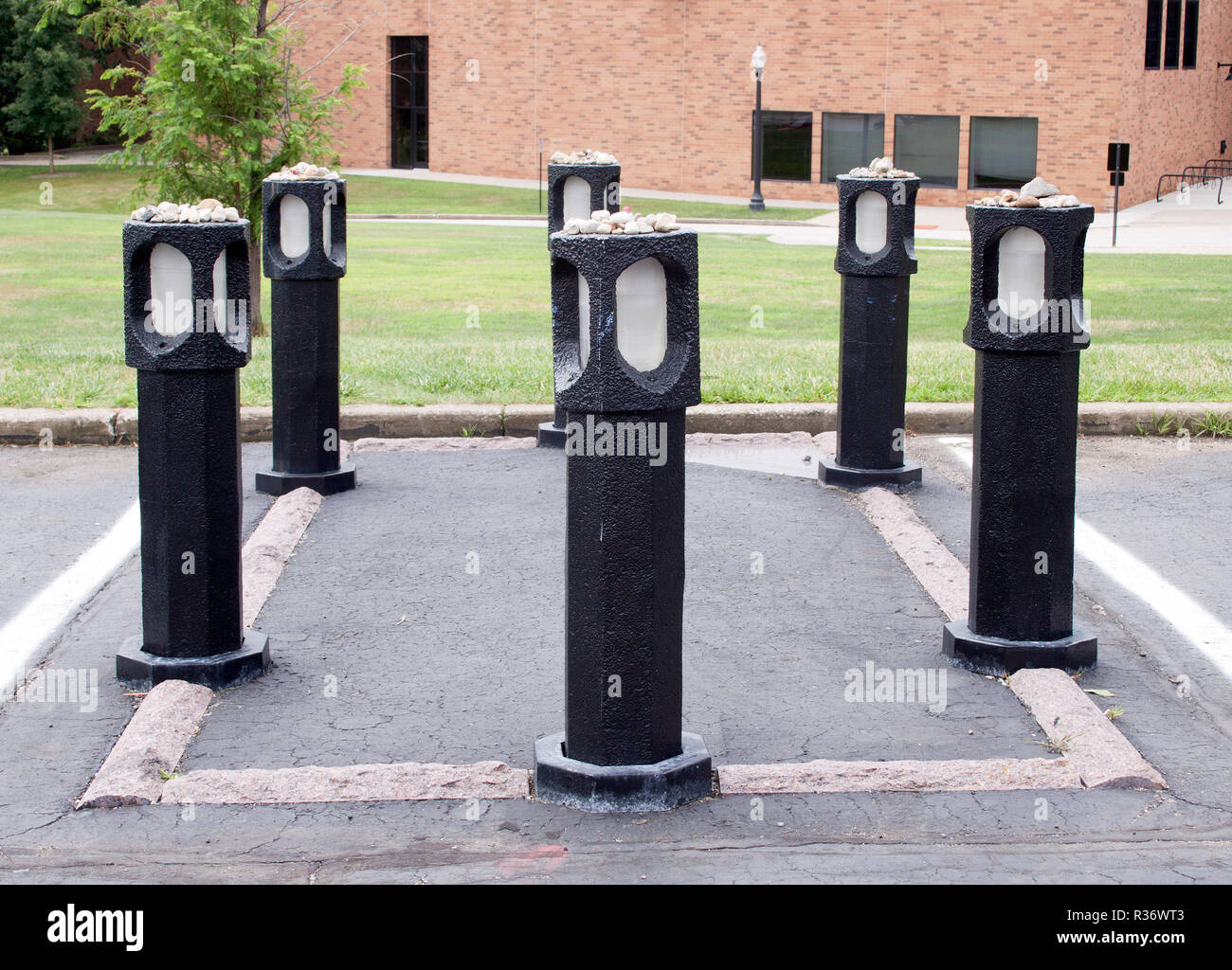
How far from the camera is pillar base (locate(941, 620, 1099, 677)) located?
5508 mm

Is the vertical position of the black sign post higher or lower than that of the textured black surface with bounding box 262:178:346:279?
higher

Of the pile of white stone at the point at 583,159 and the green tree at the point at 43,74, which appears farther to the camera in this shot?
the green tree at the point at 43,74

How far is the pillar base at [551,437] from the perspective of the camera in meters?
9.25

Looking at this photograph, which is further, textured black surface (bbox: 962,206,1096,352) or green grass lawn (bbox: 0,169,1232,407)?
green grass lawn (bbox: 0,169,1232,407)

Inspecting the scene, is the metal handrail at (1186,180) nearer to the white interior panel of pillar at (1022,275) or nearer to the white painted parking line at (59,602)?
the white interior panel of pillar at (1022,275)

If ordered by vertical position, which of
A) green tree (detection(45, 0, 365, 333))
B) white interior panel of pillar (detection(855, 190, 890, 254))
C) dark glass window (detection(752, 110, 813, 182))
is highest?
Answer: dark glass window (detection(752, 110, 813, 182))

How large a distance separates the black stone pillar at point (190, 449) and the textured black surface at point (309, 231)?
249 cm

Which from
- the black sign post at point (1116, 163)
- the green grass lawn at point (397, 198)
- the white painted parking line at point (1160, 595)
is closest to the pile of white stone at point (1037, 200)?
the white painted parking line at point (1160, 595)

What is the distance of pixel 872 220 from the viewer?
8.02 m

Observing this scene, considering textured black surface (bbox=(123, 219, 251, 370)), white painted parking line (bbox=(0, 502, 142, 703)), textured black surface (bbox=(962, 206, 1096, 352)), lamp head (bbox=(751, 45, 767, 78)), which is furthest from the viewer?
lamp head (bbox=(751, 45, 767, 78))

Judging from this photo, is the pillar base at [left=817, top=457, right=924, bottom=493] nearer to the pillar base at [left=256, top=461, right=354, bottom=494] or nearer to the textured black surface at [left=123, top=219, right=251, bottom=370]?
the pillar base at [left=256, top=461, right=354, bottom=494]

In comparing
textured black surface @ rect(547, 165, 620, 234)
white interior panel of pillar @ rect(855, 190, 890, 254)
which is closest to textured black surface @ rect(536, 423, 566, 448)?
textured black surface @ rect(547, 165, 620, 234)

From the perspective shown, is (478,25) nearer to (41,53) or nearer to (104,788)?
(41,53)

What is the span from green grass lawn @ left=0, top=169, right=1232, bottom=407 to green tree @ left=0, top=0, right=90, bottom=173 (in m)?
17.5
